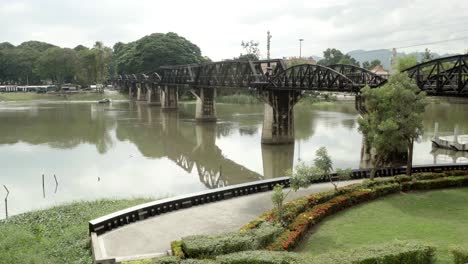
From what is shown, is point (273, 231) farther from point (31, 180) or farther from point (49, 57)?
point (49, 57)

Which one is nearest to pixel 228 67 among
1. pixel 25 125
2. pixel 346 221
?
pixel 25 125

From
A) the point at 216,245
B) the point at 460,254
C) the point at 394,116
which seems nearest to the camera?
the point at 460,254

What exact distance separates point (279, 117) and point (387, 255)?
4088 cm

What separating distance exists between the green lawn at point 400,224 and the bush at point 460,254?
1.28 meters

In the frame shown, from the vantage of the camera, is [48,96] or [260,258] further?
[48,96]

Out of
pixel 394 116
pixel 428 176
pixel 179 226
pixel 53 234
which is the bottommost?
pixel 53 234

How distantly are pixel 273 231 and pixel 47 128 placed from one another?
63351mm

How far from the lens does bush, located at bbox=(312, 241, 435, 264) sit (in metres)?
13.7

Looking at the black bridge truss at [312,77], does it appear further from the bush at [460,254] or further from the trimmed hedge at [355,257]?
the trimmed hedge at [355,257]

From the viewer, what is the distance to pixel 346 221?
20562 millimetres

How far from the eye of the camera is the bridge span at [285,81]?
33.5 meters

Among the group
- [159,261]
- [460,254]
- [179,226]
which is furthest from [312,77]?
[159,261]

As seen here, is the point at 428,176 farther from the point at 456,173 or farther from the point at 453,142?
the point at 453,142

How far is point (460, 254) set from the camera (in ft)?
44.9
